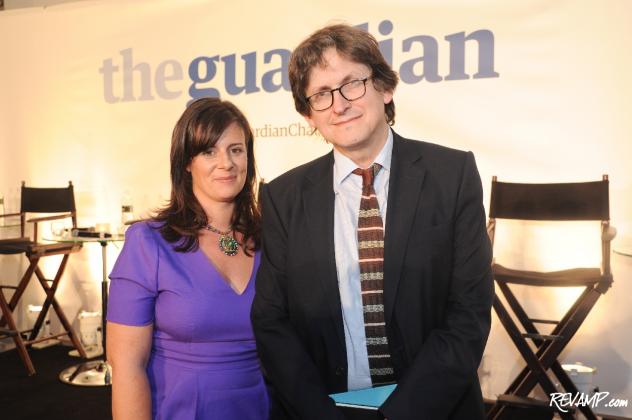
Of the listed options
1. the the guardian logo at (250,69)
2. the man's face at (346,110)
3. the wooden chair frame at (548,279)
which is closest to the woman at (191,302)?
the man's face at (346,110)

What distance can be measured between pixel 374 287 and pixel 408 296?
0.28 feet

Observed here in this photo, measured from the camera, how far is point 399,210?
1527 mm

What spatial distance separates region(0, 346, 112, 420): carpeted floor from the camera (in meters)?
3.97

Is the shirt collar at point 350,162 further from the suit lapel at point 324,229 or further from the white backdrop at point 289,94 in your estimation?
the white backdrop at point 289,94

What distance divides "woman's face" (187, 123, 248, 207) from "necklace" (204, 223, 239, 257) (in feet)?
0.32

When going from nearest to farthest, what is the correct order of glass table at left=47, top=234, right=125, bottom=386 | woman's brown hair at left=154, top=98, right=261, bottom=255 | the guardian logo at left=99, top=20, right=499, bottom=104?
woman's brown hair at left=154, top=98, right=261, bottom=255
the guardian logo at left=99, top=20, right=499, bottom=104
glass table at left=47, top=234, right=125, bottom=386

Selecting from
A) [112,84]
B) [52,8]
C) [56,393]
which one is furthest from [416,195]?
[52,8]

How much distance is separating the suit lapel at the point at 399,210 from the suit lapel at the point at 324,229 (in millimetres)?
128

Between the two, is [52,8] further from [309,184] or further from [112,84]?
[309,184]

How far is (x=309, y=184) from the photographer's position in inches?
65.6

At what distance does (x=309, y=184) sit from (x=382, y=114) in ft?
0.87

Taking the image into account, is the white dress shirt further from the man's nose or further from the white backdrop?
the white backdrop

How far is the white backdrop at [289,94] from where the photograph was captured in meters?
3.89

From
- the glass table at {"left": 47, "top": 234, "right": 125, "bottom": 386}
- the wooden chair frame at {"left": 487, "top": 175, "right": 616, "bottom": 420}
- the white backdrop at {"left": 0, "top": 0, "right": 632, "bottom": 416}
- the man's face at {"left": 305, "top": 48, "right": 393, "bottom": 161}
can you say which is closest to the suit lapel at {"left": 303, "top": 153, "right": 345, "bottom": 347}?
the man's face at {"left": 305, "top": 48, "right": 393, "bottom": 161}
